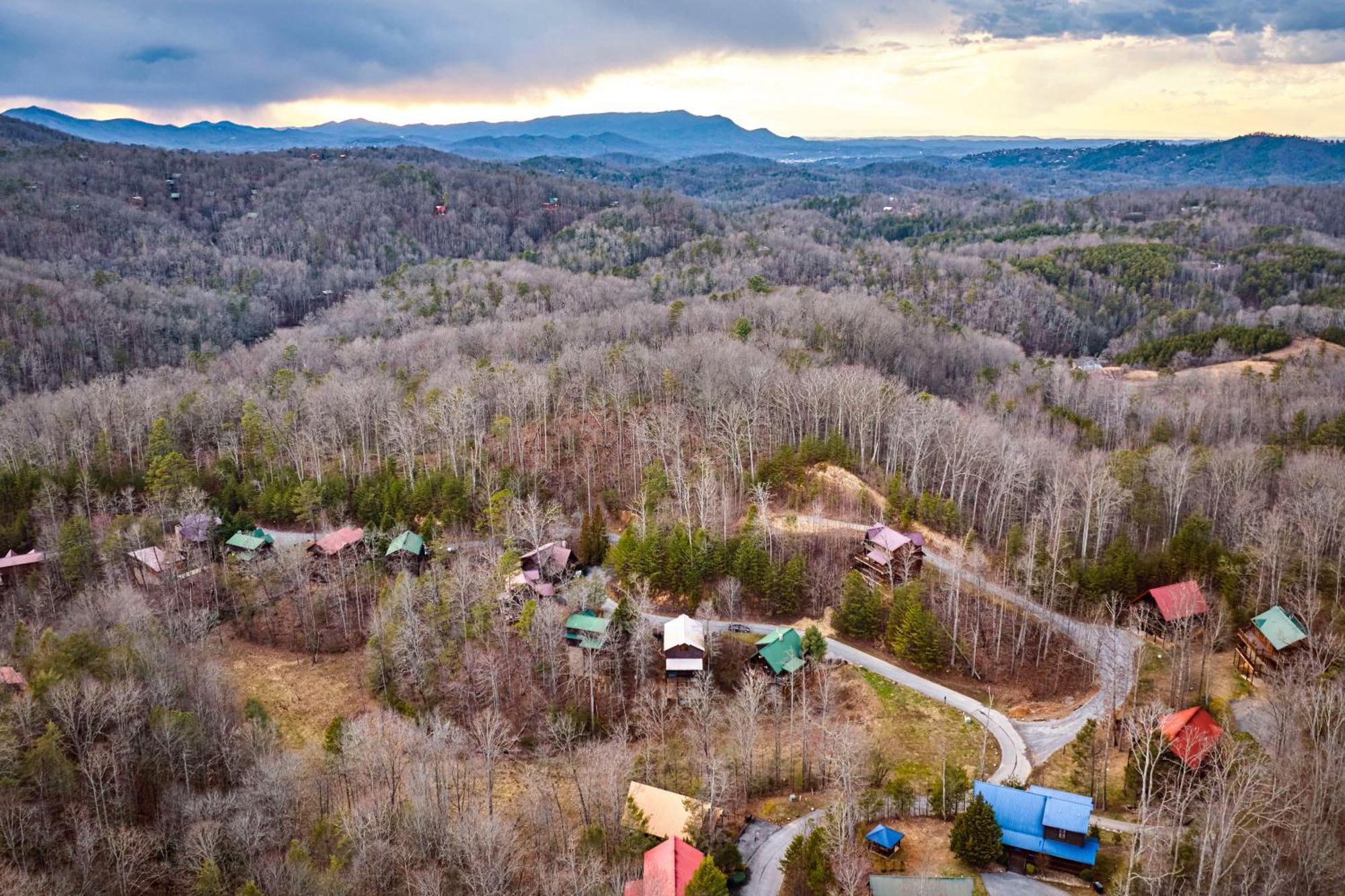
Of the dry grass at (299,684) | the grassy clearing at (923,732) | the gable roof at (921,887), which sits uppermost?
the gable roof at (921,887)

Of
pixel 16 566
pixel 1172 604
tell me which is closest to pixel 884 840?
pixel 1172 604

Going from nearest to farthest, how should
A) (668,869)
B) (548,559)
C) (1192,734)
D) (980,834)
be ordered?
(668,869)
(980,834)
(1192,734)
(548,559)

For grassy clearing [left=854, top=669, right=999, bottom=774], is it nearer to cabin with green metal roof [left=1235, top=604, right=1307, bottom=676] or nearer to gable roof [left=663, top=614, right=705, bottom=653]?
gable roof [left=663, top=614, right=705, bottom=653]

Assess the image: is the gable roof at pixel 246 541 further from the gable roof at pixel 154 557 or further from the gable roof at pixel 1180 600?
the gable roof at pixel 1180 600

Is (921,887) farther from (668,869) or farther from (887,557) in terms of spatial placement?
(887,557)

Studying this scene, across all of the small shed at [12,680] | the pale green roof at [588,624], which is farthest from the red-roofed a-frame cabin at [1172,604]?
the small shed at [12,680]

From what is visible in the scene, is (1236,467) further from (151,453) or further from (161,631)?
(151,453)

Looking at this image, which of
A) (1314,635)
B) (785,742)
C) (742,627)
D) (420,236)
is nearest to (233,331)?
(420,236)
